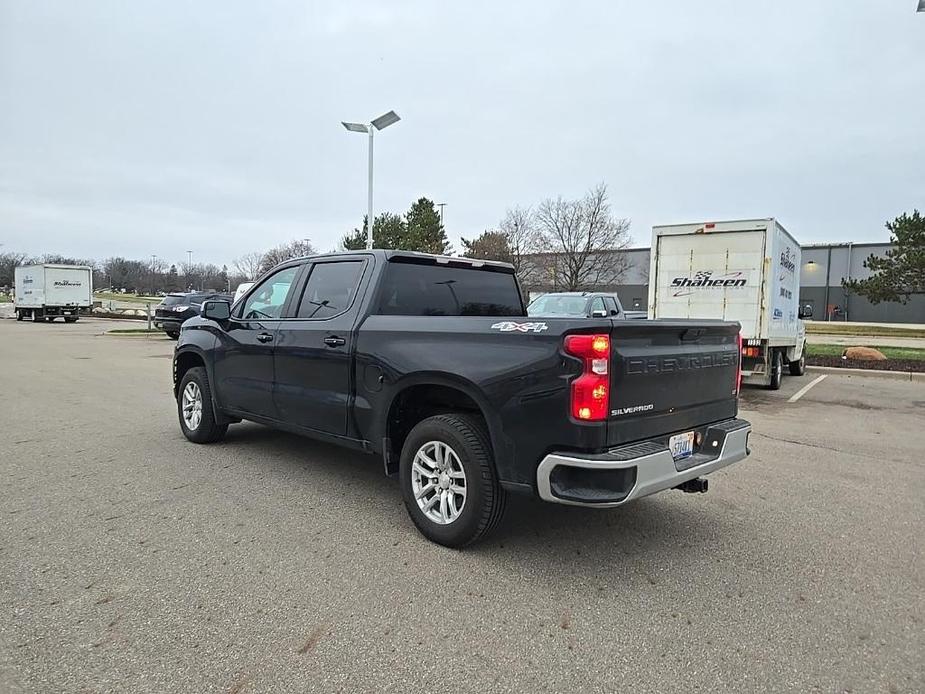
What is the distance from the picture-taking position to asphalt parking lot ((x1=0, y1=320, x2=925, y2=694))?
2666mm

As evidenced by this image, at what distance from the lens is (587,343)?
329cm

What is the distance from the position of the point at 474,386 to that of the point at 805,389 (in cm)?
1016

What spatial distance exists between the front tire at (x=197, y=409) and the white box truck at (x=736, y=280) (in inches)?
323

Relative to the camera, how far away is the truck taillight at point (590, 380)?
10.8 feet

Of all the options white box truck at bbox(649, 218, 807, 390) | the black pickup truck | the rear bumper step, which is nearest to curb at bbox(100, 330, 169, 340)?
white box truck at bbox(649, 218, 807, 390)

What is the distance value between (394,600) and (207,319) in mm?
4039

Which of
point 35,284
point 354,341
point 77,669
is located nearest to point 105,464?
point 354,341

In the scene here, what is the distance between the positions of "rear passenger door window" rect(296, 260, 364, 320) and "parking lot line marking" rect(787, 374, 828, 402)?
8362 mm

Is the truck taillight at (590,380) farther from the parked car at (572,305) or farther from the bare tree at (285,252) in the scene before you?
the bare tree at (285,252)

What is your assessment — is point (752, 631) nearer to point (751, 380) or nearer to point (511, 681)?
point (511, 681)

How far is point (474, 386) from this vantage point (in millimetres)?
3709

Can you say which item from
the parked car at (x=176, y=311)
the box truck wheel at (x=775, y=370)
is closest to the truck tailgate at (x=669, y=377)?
the box truck wheel at (x=775, y=370)

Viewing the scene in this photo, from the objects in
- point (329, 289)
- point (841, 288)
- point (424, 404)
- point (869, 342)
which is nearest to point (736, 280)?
point (329, 289)

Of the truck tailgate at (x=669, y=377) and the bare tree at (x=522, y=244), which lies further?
the bare tree at (x=522, y=244)
